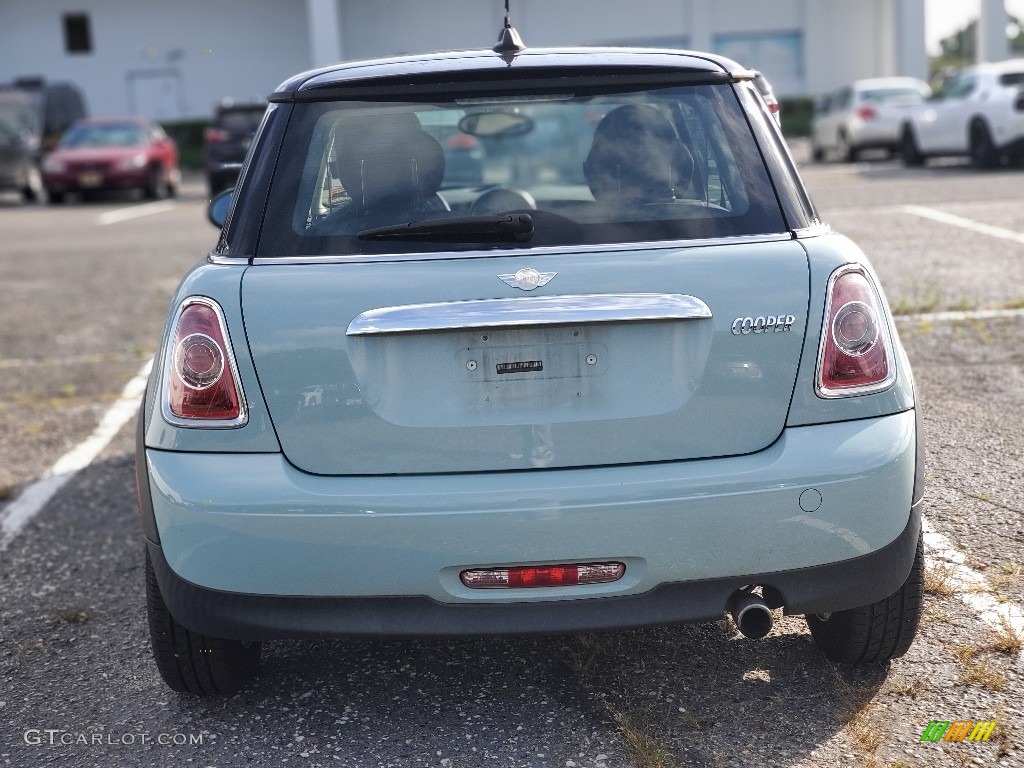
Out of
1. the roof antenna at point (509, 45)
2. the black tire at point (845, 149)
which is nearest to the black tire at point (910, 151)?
the black tire at point (845, 149)

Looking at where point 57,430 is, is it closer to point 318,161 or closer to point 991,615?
point 318,161

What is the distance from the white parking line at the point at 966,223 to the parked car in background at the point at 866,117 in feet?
34.2

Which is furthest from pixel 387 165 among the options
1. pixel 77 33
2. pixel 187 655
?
pixel 77 33

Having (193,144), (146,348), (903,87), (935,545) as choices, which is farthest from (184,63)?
(935,545)

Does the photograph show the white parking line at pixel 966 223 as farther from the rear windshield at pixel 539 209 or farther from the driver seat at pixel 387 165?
the driver seat at pixel 387 165

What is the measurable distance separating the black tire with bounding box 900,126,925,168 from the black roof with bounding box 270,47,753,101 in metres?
18.5

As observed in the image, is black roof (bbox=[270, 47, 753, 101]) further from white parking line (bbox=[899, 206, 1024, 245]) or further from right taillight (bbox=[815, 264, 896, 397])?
white parking line (bbox=[899, 206, 1024, 245])

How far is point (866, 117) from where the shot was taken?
23.8 m

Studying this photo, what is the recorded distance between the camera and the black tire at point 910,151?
814 inches

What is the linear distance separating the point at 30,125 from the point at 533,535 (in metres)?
25.8

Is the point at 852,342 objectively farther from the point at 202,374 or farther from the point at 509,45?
the point at 202,374

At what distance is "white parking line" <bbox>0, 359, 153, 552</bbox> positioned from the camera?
500cm

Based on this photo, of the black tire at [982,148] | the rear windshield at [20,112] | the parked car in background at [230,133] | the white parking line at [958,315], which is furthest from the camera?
the rear windshield at [20,112]

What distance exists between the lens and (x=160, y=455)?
297 centimetres
